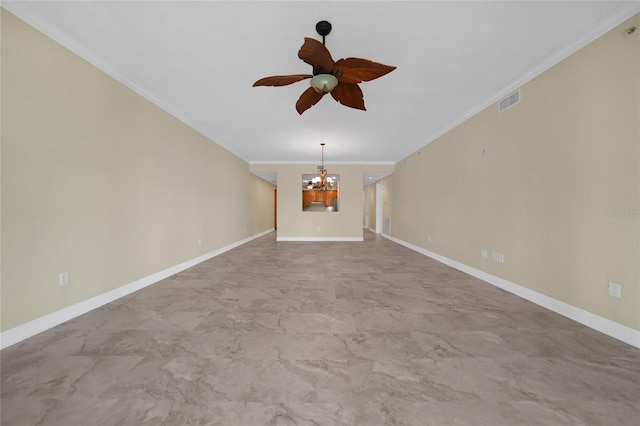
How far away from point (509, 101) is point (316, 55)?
3.03m

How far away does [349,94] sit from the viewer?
2.45 m

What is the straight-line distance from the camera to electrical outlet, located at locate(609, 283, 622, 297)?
2092 millimetres

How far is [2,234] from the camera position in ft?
6.29

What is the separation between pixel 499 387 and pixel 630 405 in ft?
2.21

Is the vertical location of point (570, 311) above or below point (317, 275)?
above

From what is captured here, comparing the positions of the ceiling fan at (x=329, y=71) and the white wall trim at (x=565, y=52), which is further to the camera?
the white wall trim at (x=565, y=52)

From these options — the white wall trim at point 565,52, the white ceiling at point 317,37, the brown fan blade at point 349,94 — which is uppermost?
the white ceiling at point 317,37

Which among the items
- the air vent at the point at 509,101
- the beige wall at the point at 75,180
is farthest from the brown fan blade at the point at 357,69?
the beige wall at the point at 75,180

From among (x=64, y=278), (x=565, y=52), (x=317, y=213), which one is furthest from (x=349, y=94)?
(x=317, y=213)

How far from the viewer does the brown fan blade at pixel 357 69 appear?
75.5 inches

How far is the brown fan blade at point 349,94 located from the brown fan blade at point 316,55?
1.08 feet

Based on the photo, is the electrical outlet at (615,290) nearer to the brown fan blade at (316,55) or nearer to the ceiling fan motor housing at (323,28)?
the brown fan blade at (316,55)

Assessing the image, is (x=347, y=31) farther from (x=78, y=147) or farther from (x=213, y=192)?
(x=213, y=192)

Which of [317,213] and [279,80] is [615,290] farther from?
[317,213]
